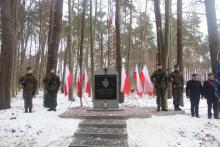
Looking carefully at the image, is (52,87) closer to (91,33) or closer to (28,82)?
(28,82)

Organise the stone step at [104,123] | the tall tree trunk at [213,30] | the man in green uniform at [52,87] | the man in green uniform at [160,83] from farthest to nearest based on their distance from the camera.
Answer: the tall tree trunk at [213,30]
the man in green uniform at [160,83]
the man in green uniform at [52,87]
the stone step at [104,123]

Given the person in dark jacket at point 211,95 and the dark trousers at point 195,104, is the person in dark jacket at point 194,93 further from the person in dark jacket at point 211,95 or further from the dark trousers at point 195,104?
the person in dark jacket at point 211,95

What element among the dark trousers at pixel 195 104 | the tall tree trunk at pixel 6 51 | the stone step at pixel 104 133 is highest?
the tall tree trunk at pixel 6 51

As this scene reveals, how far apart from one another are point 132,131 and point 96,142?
1604 millimetres

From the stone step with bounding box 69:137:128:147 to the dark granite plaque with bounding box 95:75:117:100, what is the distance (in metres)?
4.69

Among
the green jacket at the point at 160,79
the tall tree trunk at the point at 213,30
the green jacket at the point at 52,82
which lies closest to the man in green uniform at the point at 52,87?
the green jacket at the point at 52,82

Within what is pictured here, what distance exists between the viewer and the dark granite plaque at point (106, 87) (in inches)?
563

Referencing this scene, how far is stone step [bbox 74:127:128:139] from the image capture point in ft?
32.0

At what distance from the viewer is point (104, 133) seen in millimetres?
9852

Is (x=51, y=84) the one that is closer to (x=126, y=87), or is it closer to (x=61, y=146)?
(x=126, y=87)

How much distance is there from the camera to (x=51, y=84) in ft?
45.6

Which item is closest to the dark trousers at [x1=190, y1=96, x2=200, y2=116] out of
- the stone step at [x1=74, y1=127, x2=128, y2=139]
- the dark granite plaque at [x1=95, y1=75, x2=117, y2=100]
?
the dark granite plaque at [x1=95, y1=75, x2=117, y2=100]

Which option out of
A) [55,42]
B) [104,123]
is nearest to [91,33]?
[55,42]

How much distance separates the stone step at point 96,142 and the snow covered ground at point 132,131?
0.27 m
